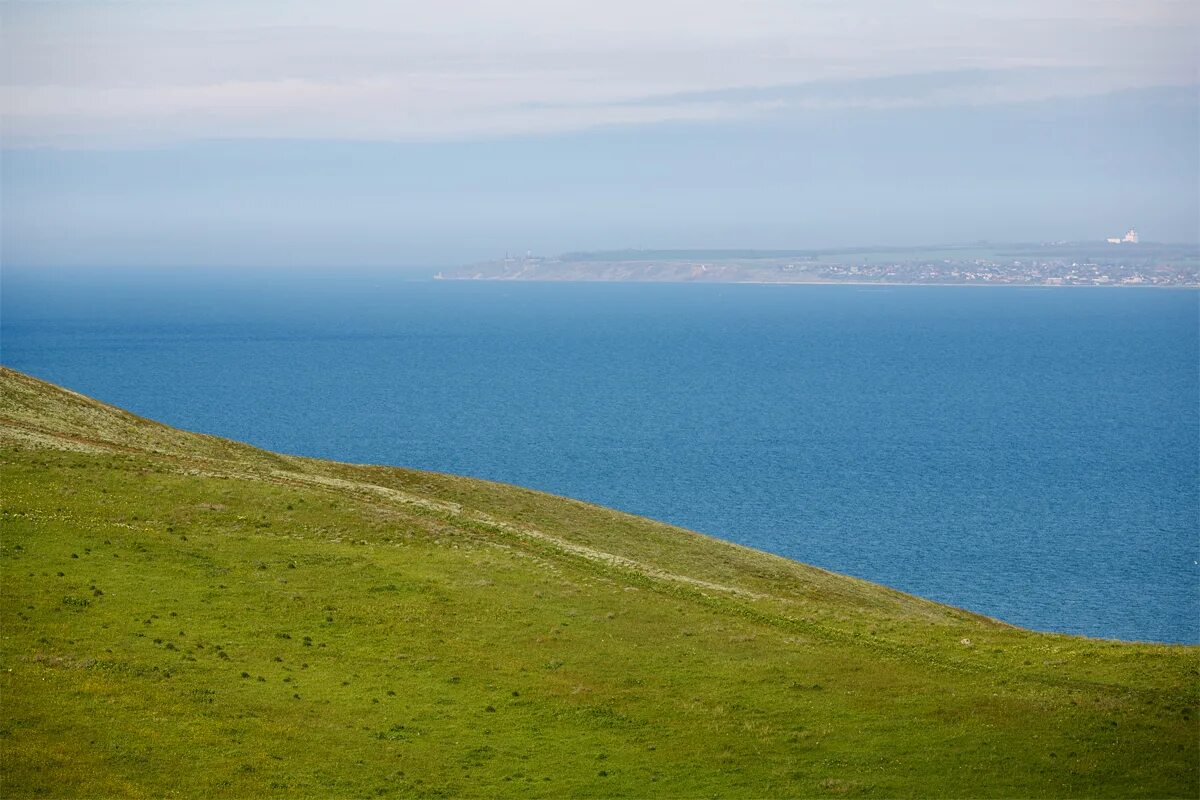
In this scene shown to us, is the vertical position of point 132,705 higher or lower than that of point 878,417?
higher

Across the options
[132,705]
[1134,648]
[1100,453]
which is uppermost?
[132,705]

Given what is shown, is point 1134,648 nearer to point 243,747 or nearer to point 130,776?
point 243,747

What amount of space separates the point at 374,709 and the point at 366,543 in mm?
15627

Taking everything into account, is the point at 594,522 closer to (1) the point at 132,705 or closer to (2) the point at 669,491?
(1) the point at 132,705

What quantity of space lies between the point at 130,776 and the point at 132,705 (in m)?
3.85

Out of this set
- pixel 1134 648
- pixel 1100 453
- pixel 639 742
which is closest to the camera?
A: pixel 639 742

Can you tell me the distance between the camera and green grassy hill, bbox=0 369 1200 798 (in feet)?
111

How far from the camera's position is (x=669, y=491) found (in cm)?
13488

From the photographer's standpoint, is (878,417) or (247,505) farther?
(878,417)

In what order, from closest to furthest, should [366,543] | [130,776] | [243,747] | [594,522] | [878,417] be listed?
[130,776], [243,747], [366,543], [594,522], [878,417]

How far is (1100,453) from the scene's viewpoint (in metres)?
164

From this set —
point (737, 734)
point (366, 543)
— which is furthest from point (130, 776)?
point (366, 543)

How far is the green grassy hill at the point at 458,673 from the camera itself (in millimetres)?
33781

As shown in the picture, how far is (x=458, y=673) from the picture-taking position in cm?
4034
